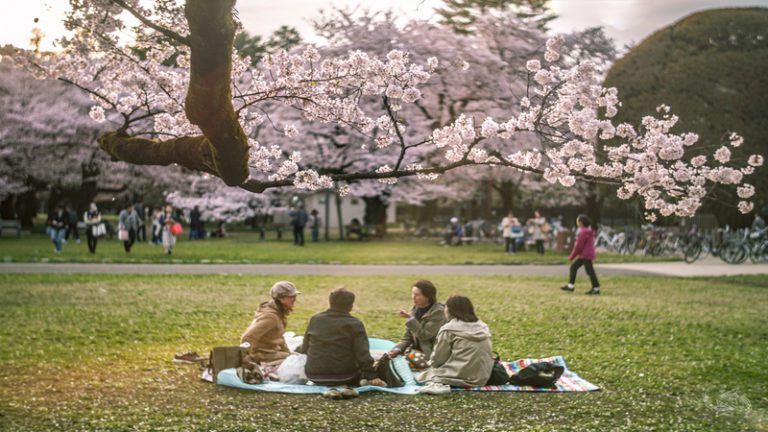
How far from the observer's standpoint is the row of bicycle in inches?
984

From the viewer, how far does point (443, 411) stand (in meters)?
7.13

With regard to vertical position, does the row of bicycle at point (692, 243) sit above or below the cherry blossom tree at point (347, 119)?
below

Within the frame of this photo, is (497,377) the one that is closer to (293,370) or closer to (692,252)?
(293,370)

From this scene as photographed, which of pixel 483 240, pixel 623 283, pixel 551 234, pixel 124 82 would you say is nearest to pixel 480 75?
pixel 551 234

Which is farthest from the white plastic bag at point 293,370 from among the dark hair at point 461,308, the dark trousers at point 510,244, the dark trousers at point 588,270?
the dark trousers at point 510,244

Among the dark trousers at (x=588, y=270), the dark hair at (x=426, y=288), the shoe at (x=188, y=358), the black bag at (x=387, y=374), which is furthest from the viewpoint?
the dark trousers at (x=588, y=270)

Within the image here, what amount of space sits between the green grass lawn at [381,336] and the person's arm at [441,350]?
20.5 inches

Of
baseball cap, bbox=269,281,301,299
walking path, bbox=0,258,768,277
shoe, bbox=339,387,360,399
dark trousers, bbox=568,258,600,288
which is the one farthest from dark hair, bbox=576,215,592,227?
shoe, bbox=339,387,360,399

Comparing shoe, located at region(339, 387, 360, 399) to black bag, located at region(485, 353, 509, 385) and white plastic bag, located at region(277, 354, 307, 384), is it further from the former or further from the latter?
black bag, located at region(485, 353, 509, 385)

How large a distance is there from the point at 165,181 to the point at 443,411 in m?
37.9

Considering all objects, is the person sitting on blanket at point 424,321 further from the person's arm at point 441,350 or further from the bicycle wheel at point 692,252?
the bicycle wheel at point 692,252

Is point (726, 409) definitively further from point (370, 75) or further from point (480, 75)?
point (480, 75)

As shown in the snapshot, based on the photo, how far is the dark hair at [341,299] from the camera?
7.81 metres

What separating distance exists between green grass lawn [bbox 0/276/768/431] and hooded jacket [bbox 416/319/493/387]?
0.79 feet
